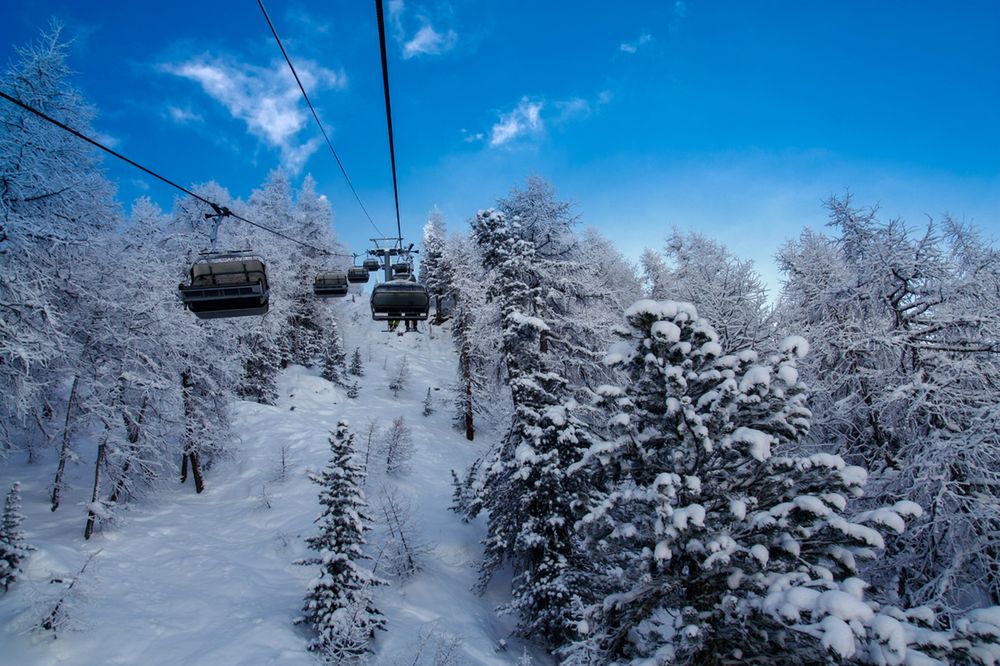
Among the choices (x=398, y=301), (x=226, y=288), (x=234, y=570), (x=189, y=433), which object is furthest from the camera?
(x=189, y=433)

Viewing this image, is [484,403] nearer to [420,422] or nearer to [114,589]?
[420,422]

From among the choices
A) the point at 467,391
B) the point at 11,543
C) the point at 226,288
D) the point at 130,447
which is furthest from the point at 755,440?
the point at 467,391

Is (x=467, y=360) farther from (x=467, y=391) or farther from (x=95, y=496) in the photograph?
(x=95, y=496)

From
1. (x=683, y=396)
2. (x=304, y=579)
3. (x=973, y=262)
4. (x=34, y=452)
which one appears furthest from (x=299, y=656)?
(x=973, y=262)

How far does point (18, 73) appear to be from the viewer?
12.4 m

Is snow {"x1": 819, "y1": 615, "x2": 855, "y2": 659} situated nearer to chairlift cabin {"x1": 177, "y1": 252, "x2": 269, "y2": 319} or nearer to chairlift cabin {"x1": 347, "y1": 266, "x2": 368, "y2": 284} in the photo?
chairlift cabin {"x1": 177, "y1": 252, "x2": 269, "y2": 319}

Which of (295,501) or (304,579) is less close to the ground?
(295,501)

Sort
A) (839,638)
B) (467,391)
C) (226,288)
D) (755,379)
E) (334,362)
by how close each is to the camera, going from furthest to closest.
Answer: (334,362), (467,391), (226,288), (755,379), (839,638)

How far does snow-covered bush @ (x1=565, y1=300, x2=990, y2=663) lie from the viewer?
5660 mm

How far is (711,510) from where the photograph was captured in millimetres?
6672

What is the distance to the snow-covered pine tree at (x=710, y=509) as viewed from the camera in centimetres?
567

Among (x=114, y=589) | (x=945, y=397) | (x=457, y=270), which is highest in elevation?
(x=457, y=270)

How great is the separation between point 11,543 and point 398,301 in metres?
9.84

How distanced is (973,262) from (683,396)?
9.37 metres
